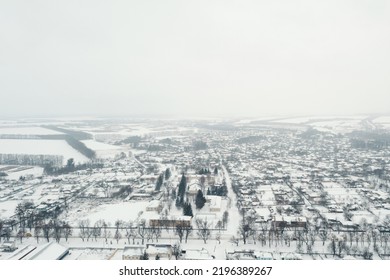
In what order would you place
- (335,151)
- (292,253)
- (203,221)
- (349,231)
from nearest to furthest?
1. (292,253)
2. (349,231)
3. (203,221)
4. (335,151)

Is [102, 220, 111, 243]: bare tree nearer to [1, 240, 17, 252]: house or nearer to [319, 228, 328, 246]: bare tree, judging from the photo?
[1, 240, 17, 252]: house

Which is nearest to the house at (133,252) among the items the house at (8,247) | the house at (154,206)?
the house at (8,247)

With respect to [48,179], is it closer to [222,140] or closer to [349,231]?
[349,231]

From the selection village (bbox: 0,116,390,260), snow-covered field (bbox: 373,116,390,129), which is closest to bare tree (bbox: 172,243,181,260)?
village (bbox: 0,116,390,260)

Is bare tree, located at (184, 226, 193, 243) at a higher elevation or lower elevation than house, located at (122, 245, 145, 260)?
lower

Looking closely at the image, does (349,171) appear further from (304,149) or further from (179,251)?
(179,251)

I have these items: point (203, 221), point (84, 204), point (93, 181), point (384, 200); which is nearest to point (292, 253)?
point (203, 221)

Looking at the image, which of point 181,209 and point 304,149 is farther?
point 304,149

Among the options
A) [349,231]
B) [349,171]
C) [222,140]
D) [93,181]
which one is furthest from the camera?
[222,140]
